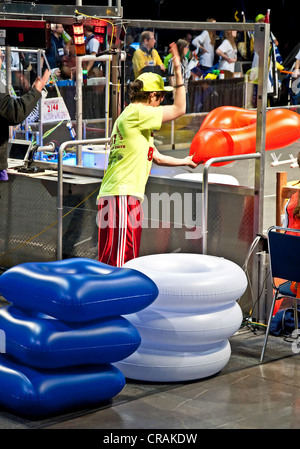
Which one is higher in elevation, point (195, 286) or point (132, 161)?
point (132, 161)

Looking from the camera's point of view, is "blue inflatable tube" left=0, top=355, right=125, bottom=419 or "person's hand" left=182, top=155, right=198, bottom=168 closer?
"blue inflatable tube" left=0, top=355, right=125, bottom=419

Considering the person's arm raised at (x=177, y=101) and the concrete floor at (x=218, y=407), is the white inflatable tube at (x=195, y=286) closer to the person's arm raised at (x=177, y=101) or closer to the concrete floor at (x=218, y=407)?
the concrete floor at (x=218, y=407)

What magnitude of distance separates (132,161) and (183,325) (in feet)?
4.89

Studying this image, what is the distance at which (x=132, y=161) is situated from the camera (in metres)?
5.97

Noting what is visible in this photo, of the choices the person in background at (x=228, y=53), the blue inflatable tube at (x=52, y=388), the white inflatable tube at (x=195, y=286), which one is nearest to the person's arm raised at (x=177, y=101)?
the person in background at (x=228, y=53)

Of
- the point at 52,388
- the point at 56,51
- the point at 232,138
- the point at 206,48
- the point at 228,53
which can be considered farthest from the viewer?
the point at 56,51

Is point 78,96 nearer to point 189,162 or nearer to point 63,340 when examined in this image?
point 189,162

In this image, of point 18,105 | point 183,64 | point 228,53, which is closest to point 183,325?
point 183,64

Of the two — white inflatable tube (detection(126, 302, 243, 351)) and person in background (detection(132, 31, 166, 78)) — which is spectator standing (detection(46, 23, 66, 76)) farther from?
white inflatable tube (detection(126, 302, 243, 351))

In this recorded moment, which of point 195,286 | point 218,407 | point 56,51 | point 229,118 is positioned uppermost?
point 56,51

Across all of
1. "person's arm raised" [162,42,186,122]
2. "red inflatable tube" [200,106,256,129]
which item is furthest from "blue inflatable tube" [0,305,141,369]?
"red inflatable tube" [200,106,256,129]

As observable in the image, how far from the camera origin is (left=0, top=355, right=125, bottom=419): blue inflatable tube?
4375 mm

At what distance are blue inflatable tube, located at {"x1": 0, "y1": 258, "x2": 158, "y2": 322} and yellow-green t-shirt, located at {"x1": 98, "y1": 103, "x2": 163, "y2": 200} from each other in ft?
4.19
